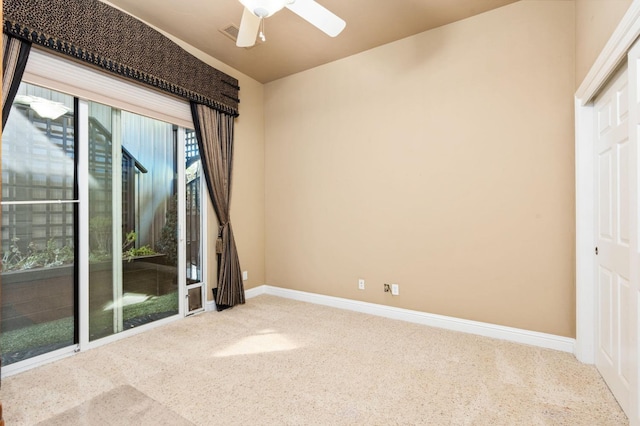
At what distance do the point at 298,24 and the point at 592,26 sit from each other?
2.31m

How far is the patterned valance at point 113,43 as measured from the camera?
2.17 meters

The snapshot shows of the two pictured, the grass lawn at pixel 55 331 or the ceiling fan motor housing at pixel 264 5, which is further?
the grass lawn at pixel 55 331

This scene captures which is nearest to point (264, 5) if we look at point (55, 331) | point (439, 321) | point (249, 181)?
point (249, 181)

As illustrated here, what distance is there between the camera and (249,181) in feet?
13.9

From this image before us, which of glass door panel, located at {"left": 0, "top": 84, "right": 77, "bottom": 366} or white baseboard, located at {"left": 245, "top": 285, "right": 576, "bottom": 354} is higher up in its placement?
glass door panel, located at {"left": 0, "top": 84, "right": 77, "bottom": 366}

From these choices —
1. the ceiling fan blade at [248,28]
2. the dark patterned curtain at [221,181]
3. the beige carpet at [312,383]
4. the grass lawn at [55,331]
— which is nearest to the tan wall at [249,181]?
the dark patterned curtain at [221,181]

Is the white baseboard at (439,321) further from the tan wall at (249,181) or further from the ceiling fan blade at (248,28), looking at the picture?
the ceiling fan blade at (248,28)

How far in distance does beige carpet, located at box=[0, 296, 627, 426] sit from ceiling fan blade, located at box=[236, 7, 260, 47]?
2.43 metres

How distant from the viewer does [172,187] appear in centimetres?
340

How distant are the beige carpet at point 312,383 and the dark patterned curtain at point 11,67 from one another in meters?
1.89

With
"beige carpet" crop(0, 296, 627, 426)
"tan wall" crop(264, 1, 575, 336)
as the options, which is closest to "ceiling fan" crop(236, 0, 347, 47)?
"tan wall" crop(264, 1, 575, 336)

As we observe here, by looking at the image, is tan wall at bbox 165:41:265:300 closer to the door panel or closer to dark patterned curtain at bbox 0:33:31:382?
dark patterned curtain at bbox 0:33:31:382

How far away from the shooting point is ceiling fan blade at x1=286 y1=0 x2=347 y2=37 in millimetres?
1919

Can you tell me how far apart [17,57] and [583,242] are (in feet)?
13.8
